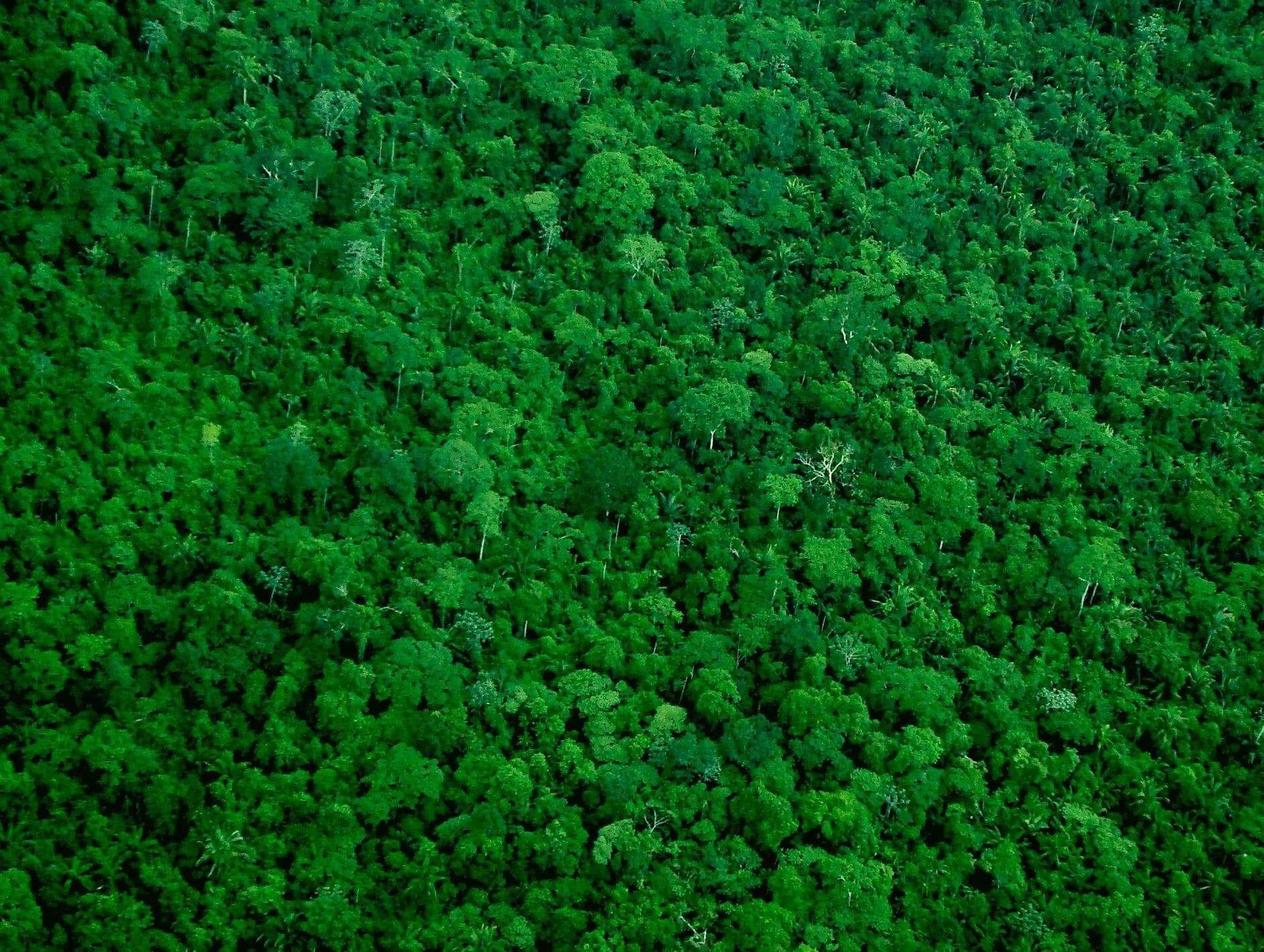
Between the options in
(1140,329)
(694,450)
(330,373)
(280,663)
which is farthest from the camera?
(1140,329)

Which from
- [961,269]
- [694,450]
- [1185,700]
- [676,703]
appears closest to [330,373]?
[694,450]

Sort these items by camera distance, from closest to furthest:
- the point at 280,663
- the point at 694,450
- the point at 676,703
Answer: the point at 280,663
the point at 676,703
the point at 694,450

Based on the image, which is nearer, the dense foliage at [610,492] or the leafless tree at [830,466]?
the dense foliage at [610,492]

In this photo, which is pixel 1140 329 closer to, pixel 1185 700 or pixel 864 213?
pixel 864 213

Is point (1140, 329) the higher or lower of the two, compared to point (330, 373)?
higher

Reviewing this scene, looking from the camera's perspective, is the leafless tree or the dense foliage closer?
the dense foliage

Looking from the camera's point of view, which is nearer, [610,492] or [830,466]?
[610,492]

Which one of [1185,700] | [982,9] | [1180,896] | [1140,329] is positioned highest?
[982,9]

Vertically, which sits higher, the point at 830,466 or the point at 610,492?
the point at 830,466
